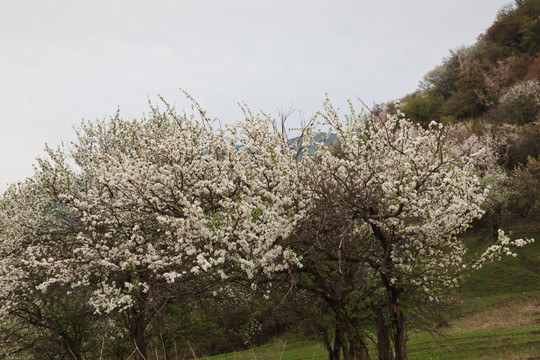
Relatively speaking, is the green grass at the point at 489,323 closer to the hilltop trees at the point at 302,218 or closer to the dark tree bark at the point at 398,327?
the hilltop trees at the point at 302,218

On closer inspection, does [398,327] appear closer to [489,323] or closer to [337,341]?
[337,341]

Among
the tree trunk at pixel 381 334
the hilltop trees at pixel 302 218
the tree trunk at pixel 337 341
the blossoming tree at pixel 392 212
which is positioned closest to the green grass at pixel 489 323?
the tree trunk at pixel 337 341

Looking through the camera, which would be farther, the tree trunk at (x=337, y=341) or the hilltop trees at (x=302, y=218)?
the tree trunk at (x=337, y=341)

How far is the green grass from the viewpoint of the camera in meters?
18.6

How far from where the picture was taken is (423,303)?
12.1 meters

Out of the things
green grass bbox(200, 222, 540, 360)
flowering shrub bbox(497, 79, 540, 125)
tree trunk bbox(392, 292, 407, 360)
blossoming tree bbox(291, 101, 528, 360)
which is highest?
flowering shrub bbox(497, 79, 540, 125)

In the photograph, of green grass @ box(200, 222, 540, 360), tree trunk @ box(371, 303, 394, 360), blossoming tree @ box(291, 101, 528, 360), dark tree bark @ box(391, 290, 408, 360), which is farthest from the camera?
green grass @ box(200, 222, 540, 360)

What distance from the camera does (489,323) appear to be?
24625 millimetres

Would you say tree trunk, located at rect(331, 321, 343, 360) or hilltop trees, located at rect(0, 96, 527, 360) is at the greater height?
hilltop trees, located at rect(0, 96, 527, 360)

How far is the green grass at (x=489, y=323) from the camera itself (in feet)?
61.1

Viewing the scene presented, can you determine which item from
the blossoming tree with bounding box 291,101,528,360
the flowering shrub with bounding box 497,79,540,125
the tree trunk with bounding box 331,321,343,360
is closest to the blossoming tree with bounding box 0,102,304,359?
the blossoming tree with bounding box 291,101,528,360

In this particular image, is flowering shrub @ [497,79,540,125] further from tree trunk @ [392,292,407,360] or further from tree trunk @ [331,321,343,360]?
tree trunk @ [392,292,407,360]

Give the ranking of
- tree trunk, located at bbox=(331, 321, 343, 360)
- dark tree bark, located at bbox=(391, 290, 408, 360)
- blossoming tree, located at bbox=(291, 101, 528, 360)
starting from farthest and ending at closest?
tree trunk, located at bbox=(331, 321, 343, 360)
dark tree bark, located at bbox=(391, 290, 408, 360)
blossoming tree, located at bbox=(291, 101, 528, 360)

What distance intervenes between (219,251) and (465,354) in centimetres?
1564
